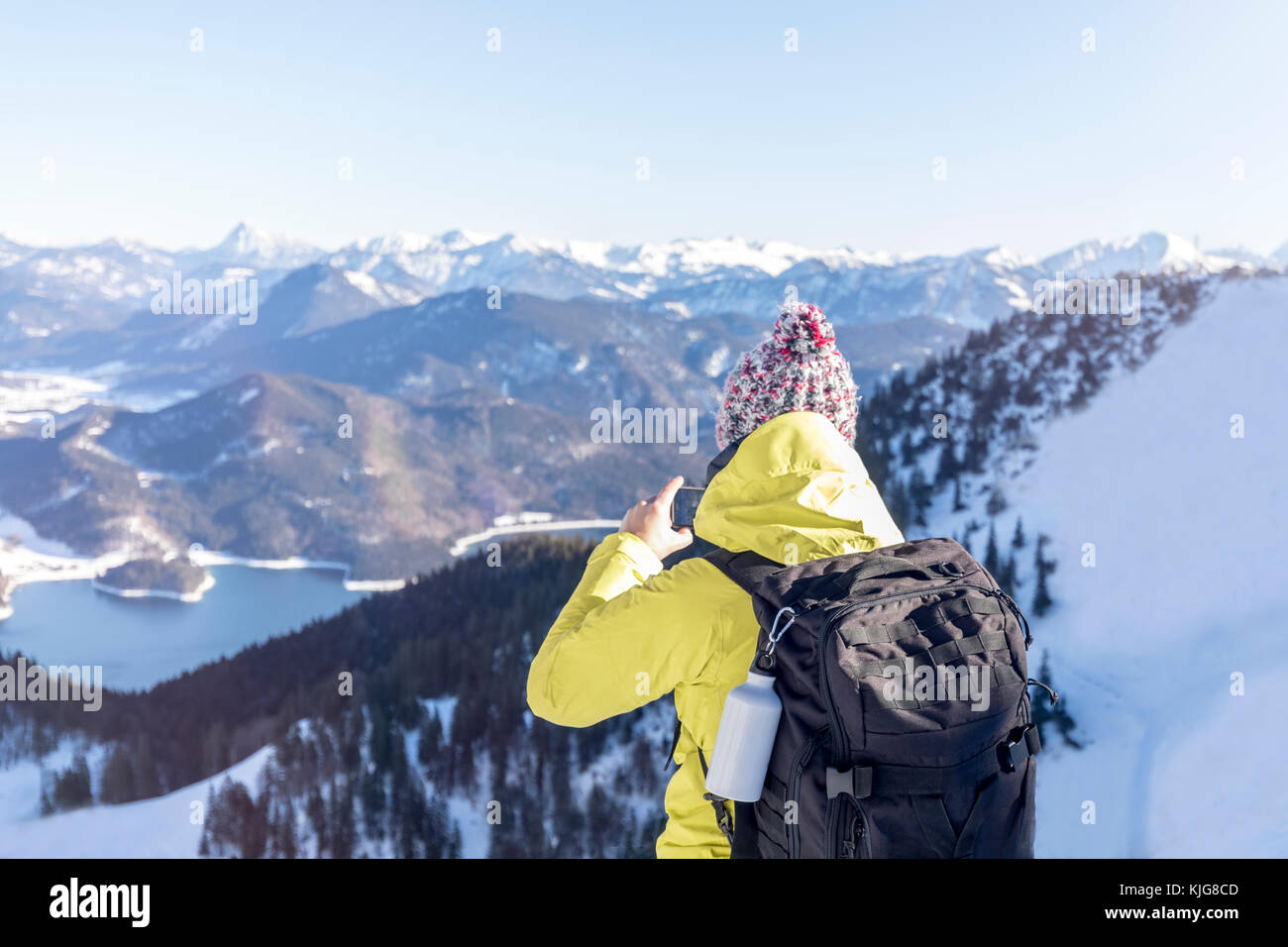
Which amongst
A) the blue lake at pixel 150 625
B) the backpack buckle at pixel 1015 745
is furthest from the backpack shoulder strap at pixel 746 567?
the blue lake at pixel 150 625

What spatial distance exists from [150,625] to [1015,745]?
197294 millimetres

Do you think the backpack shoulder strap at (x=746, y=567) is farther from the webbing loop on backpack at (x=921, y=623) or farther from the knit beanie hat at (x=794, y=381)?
the knit beanie hat at (x=794, y=381)

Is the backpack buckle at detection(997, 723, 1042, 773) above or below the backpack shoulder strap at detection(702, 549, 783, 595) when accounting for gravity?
below

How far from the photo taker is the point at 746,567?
279 cm

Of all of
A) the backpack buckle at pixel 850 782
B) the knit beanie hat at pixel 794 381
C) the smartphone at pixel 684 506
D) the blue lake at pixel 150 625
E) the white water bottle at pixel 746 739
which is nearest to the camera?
the backpack buckle at pixel 850 782

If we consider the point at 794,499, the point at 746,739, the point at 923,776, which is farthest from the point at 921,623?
the point at 746,739

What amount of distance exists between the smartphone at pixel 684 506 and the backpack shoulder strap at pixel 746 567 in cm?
57

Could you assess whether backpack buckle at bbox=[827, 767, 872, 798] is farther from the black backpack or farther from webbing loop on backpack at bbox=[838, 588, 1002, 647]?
webbing loop on backpack at bbox=[838, 588, 1002, 647]

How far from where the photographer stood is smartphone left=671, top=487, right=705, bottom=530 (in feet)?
11.4

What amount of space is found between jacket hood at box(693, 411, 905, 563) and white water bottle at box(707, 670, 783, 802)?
0.46 m

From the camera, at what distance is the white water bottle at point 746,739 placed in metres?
2.61

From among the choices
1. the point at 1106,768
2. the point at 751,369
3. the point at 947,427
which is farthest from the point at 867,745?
the point at 947,427

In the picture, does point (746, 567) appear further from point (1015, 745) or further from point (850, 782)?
point (1015, 745)

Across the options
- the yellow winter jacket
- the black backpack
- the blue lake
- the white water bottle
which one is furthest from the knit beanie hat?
the blue lake
